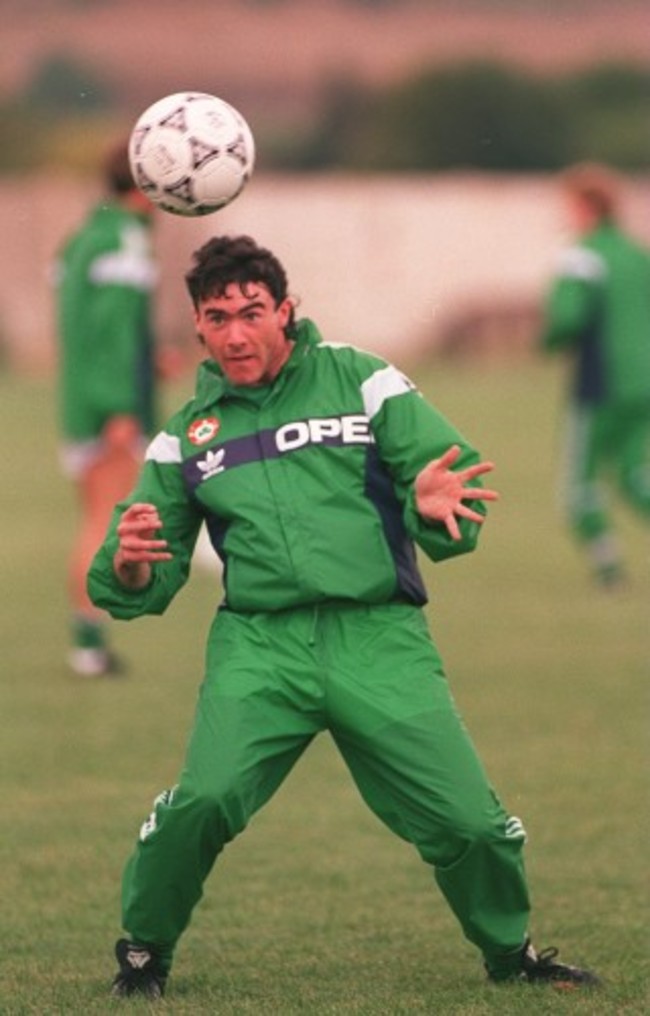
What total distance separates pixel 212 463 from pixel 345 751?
0.72m

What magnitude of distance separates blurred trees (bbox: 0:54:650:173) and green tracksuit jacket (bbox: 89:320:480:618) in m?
47.5

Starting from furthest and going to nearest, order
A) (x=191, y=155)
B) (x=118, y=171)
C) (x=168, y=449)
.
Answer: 1. (x=118, y=171)
2. (x=191, y=155)
3. (x=168, y=449)

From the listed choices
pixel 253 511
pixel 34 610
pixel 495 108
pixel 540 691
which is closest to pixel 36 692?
pixel 540 691

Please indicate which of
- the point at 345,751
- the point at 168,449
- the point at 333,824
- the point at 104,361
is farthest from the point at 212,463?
the point at 104,361

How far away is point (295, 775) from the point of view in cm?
925

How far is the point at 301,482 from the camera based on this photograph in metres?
5.79

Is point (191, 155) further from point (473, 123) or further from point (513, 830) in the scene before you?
point (473, 123)

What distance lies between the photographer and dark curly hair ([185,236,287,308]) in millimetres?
5836

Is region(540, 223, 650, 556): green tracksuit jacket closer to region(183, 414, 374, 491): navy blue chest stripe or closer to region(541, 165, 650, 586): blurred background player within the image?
region(541, 165, 650, 586): blurred background player

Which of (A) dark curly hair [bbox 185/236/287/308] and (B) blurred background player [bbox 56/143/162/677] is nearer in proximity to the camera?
(A) dark curly hair [bbox 185/236/287/308]

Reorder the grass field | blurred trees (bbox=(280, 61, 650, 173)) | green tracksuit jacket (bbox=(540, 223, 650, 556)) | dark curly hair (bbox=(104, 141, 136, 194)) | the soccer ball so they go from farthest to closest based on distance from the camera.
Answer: blurred trees (bbox=(280, 61, 650, 173)), green tracksuit jacket (bbox=(540, 223, 650, 556)), dark curly hair (bbox=(104, 141, 136, 194)), the soccer ball, the grass field

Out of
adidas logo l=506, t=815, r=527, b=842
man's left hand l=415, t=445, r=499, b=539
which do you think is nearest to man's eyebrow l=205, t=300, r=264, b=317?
man's left hand l=415, t=445, r=499, b=539

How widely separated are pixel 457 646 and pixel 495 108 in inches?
1727

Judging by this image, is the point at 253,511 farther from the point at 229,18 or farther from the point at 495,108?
the point at 495,108
